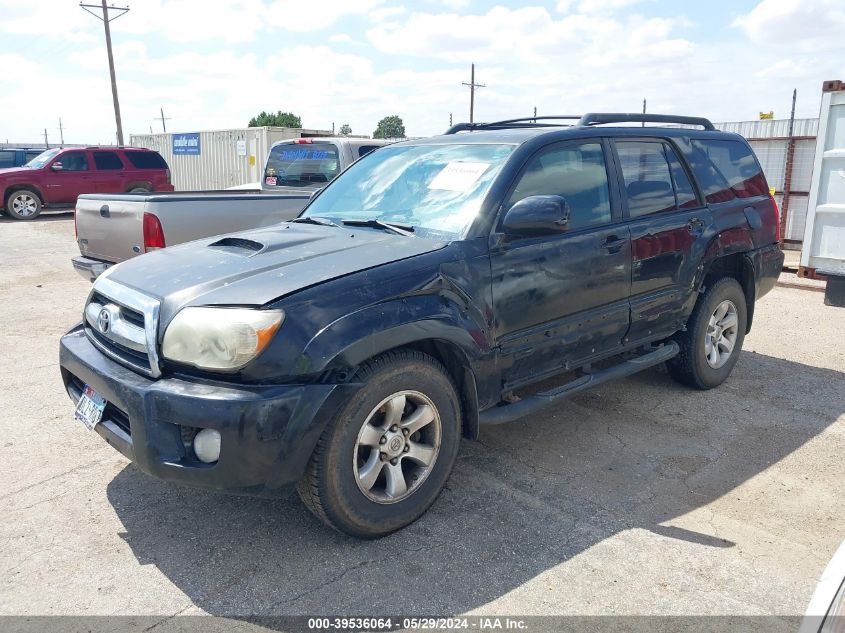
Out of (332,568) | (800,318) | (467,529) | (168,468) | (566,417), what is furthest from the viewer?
(800,318)

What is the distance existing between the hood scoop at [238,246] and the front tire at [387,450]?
962 mm

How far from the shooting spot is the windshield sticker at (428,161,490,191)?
374 cm

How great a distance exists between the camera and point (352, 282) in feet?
9.86

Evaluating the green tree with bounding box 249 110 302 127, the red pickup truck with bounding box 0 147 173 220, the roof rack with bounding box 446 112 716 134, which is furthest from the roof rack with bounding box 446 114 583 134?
the green tree with bounding box 249 110 302 127

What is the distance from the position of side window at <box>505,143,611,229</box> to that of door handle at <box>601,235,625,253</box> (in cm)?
11

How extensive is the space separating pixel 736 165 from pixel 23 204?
17.4m

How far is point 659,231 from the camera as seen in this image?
175 inches

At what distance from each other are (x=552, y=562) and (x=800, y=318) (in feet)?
18.9

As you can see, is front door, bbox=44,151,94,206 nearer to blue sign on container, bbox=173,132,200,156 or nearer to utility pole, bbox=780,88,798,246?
blue sign on container, bbox=173,132,200,156

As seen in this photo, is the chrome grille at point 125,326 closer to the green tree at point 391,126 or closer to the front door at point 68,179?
the front door at point 68,179

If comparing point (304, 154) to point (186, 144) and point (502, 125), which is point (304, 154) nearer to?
point (502, 125)

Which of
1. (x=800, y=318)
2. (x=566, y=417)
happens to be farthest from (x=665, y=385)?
(x=800, y=318)

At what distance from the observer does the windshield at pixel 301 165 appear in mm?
9039

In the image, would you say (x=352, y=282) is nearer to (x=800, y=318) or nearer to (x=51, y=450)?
(x=51, y=450)
